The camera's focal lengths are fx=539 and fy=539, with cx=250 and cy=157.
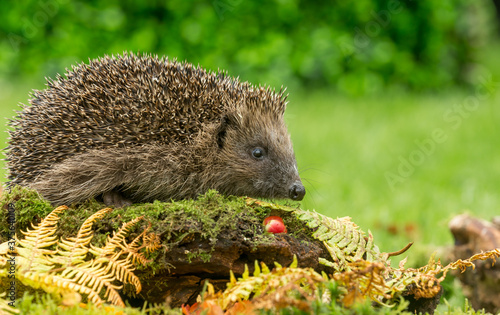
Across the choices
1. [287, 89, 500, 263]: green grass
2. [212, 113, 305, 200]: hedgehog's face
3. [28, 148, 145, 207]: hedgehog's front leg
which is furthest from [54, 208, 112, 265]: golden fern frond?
[287, 89, 500, 263]: green grass

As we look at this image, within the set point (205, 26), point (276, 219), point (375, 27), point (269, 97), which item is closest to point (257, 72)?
point (205, 26)

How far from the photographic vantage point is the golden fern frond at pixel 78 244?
12.7 ft

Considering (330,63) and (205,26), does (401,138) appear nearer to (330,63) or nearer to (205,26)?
(330,63)

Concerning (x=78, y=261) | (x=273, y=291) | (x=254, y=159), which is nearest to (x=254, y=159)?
(x=254, y=159)

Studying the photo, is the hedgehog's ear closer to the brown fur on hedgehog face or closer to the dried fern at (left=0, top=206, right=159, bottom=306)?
the brown fur on hedgehog face

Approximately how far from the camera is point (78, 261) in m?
3.84

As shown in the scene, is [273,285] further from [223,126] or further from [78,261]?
[223,126]

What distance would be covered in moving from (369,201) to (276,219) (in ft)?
19.0

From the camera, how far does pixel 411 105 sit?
49.3 ft

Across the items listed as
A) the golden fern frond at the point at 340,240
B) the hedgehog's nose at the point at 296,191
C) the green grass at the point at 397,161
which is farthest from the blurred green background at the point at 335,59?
the golden fern frond at the point at 340,240

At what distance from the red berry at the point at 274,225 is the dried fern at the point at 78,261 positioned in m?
0.91

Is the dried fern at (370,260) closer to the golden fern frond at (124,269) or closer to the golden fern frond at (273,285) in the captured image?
the golden fern frond at (273,285)

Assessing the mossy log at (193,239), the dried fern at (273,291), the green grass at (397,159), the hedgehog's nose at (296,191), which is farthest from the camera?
the green grass at (397,159)

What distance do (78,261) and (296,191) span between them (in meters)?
2.26
